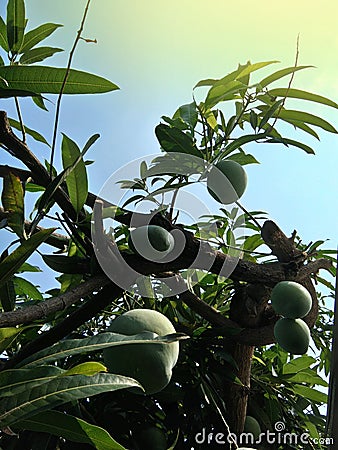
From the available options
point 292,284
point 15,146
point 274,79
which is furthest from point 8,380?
point 274,79

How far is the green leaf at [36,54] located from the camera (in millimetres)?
830

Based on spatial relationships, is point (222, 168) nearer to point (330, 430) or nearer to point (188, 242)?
point (188, 242)

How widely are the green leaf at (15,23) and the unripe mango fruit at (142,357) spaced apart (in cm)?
47

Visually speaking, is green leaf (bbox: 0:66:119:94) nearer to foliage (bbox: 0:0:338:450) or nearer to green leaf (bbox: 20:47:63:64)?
foliage (bbox: 0:0:338:450)

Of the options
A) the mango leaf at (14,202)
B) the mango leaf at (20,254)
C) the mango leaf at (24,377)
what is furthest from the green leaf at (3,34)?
the mango leaf at (24,377)

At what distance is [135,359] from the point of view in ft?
2.11

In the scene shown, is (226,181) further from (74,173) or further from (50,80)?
(50,80)

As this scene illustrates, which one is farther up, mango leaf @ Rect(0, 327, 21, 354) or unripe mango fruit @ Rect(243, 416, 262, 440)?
unripe mango fruit @ Rect(243, 416, 262, 440)

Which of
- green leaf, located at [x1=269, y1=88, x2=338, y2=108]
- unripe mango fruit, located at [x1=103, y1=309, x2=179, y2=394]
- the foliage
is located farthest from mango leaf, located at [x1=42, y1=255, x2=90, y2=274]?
green leaf, located at [x1=269, y1=88, x2=338, y2=108]

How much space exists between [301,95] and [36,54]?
509 millimetres

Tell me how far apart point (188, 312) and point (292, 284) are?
11.3 inches

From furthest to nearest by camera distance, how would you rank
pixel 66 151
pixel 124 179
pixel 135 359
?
pixel 124 179 → pixel 66 151 → pixel 135 359

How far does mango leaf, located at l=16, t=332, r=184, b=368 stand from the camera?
479 millimetres

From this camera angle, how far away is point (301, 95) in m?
0.99
